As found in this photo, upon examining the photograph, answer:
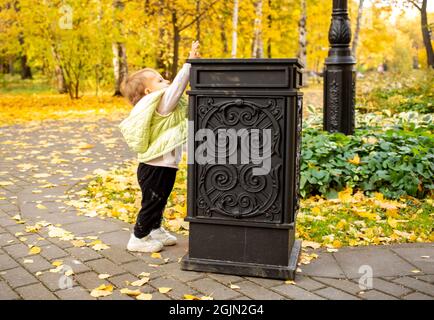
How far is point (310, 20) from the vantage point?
110 feet

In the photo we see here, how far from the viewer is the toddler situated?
11.8 feet

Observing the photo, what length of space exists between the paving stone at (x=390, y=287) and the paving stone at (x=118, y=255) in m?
1.66

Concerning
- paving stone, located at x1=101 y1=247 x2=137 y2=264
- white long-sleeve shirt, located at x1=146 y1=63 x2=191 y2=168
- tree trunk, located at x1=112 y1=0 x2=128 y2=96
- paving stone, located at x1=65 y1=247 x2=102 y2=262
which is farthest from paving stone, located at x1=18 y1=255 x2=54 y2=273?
tree trunk, located at x1=112 y1=0 x2=128 y2=96

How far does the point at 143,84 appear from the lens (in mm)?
3742

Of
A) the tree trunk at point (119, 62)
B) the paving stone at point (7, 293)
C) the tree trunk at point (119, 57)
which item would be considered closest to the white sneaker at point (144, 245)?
the paving stone at point (7, 293)

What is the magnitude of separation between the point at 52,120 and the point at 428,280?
39.5ft

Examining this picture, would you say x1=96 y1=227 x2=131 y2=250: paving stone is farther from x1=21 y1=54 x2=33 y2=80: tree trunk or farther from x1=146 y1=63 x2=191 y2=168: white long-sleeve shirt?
x1=21 y1=54 x2=33 y2=80: tree trunk

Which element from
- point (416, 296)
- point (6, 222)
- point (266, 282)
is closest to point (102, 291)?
point (266, 282)

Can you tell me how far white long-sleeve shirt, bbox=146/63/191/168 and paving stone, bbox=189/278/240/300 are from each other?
0.88 metres

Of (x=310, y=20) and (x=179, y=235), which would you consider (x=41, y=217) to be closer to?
(x=179, y=235)
